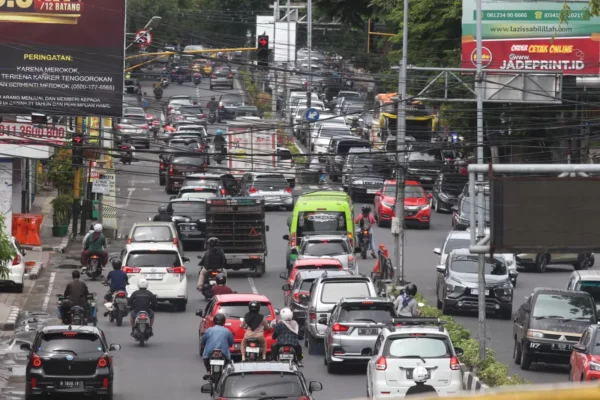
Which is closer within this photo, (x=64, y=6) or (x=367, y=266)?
(x=64, y=6)

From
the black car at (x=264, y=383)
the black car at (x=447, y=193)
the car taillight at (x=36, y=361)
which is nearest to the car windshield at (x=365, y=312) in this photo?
the car taillight at (x=36, y=361)

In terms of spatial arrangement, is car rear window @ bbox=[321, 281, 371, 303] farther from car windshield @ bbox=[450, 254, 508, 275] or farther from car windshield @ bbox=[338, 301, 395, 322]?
car windshield @ bbox=[450, 254, 508, 275]

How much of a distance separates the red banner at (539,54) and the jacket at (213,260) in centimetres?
1699

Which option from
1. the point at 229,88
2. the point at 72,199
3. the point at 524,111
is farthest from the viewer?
the point at 229,88

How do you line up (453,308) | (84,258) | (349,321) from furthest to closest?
(84,258) → (453,308) → (349,321)

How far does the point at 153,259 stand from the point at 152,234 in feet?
18.6

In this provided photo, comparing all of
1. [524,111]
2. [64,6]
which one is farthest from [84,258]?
[524,111]

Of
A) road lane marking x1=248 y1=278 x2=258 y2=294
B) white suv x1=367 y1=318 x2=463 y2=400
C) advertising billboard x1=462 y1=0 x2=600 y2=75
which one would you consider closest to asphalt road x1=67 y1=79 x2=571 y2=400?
road lane marking x1=248 y1=278 x2=258 y2=294

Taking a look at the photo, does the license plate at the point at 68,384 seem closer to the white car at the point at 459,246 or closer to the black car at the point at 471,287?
the black car at the point at 471,287

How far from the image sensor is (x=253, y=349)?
1980cm

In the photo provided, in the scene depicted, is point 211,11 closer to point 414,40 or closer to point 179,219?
point 414,40

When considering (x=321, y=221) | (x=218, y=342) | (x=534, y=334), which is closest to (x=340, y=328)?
(x=218, y=342)

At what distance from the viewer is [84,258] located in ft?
110

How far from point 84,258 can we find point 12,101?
16.2ft
